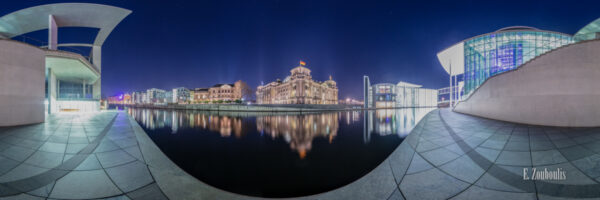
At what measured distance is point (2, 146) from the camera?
4.41 m

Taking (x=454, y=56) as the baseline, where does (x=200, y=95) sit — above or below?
below

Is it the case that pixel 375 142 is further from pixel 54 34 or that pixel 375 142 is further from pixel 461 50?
pixel 54 34

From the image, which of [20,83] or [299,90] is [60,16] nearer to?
[20,83]

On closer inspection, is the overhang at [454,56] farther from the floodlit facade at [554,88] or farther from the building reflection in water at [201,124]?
the building reflection in water at [201,124]

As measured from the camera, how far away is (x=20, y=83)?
6973 mm

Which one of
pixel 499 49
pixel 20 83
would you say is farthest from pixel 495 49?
pixel 20 83

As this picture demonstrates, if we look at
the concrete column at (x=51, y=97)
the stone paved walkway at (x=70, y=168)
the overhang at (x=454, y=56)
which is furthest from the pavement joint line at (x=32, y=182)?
the overhang at (x=454, y=56)

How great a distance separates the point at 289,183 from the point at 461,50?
89.8ft

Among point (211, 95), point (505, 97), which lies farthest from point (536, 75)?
point (211, 95)

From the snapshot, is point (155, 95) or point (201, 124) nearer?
point (201, 124)

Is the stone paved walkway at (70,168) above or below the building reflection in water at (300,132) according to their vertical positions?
above

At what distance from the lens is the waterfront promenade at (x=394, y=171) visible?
280cm

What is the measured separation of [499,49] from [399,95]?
4637 centimetres

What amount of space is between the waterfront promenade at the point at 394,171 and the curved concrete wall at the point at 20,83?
3.03 metres
